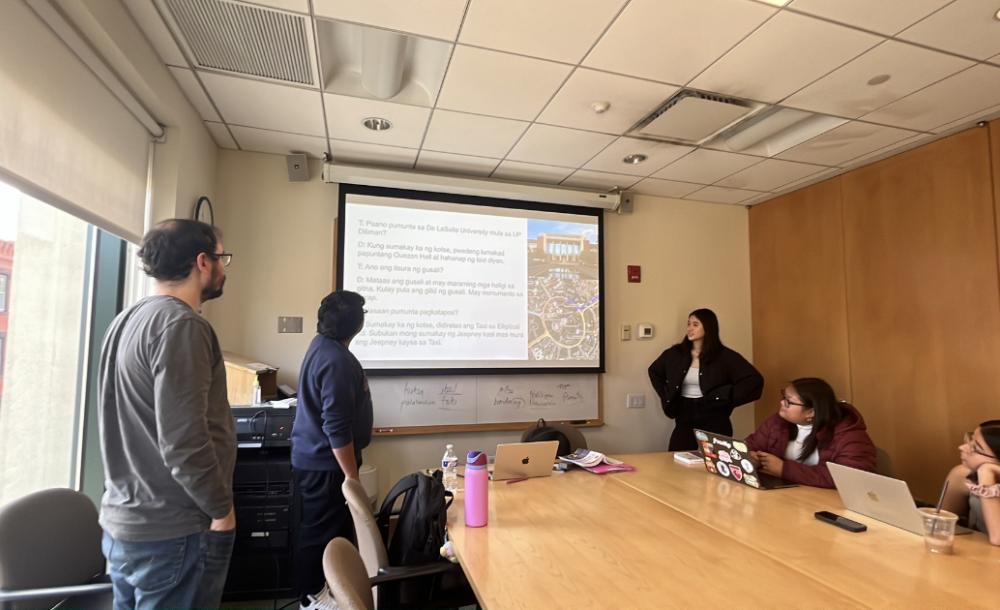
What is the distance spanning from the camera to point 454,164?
141 inches

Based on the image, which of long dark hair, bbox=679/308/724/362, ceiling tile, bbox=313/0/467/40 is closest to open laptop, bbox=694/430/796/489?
long dark hair, bbox=679/308/724/362

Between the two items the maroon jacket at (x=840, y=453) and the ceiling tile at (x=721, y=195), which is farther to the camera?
the ceiling tile at (x=721, y=195)

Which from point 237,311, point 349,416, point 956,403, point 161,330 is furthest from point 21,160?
point 956,403

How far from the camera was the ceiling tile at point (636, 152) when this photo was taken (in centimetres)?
319

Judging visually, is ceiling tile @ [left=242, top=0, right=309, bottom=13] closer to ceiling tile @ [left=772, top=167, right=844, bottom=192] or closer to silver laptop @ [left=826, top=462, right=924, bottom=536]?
silver laptop @ [left=826, top=462, right=924, bottom=536]

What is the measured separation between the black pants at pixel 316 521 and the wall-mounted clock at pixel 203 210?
163 centimetres

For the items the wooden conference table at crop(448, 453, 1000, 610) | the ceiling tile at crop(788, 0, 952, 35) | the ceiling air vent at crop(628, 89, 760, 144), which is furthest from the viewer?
the ceiling air vent at crop(628, 89, 760, 144)

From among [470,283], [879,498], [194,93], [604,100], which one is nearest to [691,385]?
[470,283]

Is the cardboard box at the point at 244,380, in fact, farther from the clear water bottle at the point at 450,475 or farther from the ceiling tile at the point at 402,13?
the ceiling tile at the point at 402,13

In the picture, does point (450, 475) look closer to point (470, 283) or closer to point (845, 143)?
point (470, 283)

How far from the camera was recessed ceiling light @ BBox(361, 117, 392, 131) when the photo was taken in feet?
9.43

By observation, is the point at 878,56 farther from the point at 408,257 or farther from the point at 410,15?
the point at 408,257

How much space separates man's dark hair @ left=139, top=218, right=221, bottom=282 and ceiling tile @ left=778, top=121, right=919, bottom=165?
11.1ft

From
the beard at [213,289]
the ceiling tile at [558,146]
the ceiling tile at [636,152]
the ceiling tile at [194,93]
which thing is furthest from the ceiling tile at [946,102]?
the ceiling tile at [194,93]
